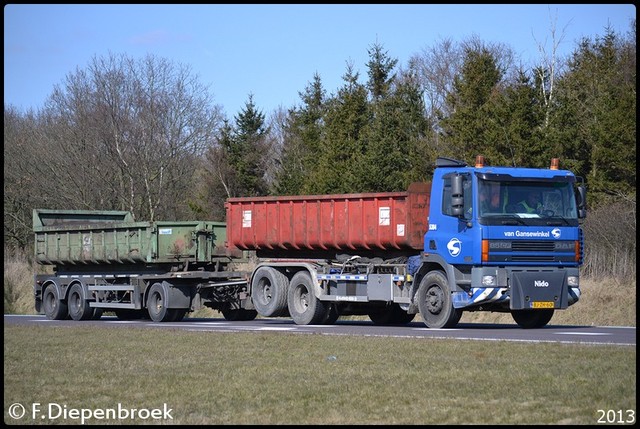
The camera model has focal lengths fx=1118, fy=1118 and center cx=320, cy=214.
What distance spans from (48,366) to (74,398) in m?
3.40

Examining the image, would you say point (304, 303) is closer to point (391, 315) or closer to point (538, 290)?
point (391, 315)

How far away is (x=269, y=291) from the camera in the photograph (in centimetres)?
2612

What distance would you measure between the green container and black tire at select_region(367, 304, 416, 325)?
4576 millimetres

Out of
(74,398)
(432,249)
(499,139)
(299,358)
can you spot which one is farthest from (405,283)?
(499,139)

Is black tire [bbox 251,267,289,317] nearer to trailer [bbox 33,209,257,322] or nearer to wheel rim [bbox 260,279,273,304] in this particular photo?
wheel rim [bbox 260,279,273,304]

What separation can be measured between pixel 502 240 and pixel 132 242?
1119 centimetres

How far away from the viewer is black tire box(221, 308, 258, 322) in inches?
1121

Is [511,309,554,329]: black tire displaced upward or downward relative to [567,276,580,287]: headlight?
downward

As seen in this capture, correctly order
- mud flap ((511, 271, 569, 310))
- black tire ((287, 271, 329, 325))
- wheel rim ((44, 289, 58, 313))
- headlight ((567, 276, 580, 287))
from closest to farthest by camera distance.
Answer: mud flap ((511, 271, 569, 310)) → headlight ((567, 276, 580, 287)) → black tire ((287, 271, 329, 325)) → wheel rim ((44, 289, 58, 313))

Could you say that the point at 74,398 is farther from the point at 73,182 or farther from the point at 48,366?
the point at 73,182

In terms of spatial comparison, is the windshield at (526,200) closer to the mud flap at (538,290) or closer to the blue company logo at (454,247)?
the blue company logo at (454,247)

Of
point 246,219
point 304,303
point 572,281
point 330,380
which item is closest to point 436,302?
point 572,281

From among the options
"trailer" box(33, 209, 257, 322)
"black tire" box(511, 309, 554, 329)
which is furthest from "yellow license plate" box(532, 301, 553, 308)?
"trailer" box(33, 209, 257, 322)

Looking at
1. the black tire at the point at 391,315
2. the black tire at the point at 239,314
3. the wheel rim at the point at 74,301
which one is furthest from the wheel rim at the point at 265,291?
the wheel rim at the point at 74,301
